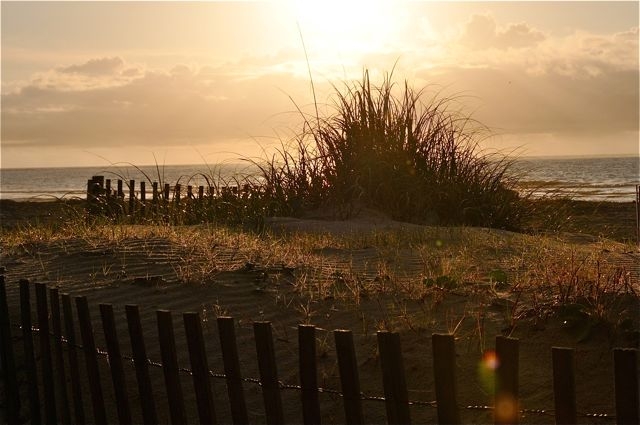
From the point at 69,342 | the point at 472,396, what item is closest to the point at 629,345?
the point at 472,396

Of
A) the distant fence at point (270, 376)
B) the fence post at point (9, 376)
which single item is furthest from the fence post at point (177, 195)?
the distant fence at point (270, 376)

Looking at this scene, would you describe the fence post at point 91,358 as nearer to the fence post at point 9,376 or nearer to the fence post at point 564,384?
the fence post at point 9,376

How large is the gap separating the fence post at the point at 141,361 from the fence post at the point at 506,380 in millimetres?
1825

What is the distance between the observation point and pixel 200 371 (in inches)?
145

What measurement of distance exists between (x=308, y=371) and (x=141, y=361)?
106cm

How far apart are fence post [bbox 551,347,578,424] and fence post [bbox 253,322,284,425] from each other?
1.14 metres

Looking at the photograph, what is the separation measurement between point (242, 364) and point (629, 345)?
87.5 inches

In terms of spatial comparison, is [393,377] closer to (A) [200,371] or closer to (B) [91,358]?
(A) [200,371]

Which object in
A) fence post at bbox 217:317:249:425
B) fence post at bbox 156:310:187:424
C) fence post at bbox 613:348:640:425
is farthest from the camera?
fence post at bbox 156:310:187:424

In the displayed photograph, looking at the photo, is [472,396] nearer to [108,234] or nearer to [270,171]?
[108,234]

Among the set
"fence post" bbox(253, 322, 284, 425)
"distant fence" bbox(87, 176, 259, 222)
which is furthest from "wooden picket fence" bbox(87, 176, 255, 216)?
"fence post" bbox(253, 322, 284, 425)

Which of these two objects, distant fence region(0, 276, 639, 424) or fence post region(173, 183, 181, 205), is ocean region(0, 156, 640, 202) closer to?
fence post region(173, 183, 181, 205)

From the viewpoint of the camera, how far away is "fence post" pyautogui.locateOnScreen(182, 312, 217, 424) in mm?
3598

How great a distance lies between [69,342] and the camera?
4.52m
